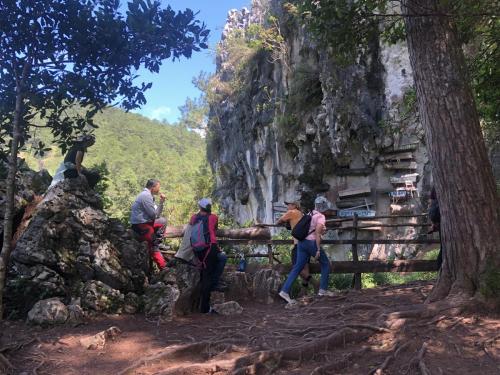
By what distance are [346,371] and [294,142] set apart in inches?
787

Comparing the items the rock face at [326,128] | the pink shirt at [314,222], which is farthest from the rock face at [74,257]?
the rock face at [326,128]

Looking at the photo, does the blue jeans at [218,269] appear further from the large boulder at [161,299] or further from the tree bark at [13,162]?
the tree bark at [13,162]

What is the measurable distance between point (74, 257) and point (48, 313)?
903 mm

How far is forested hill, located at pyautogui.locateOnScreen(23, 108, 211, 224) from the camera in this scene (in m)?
47.0

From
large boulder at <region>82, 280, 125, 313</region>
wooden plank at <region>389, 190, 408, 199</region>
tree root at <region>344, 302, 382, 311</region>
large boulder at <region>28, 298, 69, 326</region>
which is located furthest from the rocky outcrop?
wooden plank at <region>389, 190, 408, 199</region>

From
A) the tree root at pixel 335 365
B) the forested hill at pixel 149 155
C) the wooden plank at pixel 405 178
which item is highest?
the forested hill at pixel 149 155

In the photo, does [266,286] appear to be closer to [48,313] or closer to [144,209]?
[144,209]

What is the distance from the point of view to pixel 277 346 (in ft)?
14.2

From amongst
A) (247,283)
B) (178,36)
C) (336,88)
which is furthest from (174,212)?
(178,36)

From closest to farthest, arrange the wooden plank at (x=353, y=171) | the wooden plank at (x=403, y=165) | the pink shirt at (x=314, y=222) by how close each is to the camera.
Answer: the pink shirt at (x=314, y=222) → the wooden plank at (x=403, y=165) → the wooden plank at (x=353, y=171)

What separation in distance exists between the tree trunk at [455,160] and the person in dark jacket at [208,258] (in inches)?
105

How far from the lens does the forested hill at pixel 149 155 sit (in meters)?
47.0

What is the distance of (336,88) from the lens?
67.3 feet

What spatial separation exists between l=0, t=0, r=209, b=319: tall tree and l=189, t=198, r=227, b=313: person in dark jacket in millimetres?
1937
